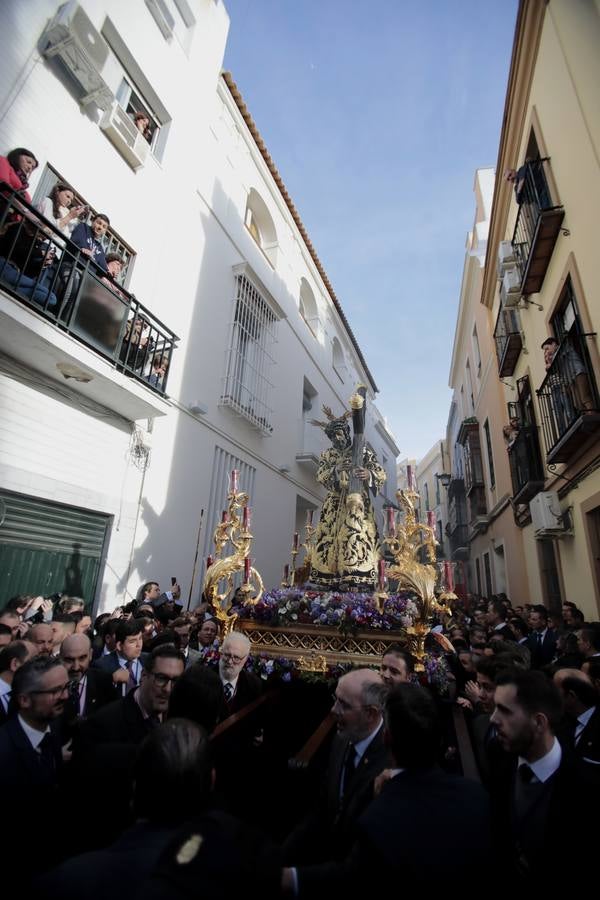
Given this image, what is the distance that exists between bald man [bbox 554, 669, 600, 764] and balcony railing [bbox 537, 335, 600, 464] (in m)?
3.86

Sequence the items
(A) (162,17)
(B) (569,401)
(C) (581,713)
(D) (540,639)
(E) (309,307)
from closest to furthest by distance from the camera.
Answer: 1. (C) (581,713)
2. (D) (540,639)
3. (B) (569,401)
4. (A) (162,17)
5. (E) (309,307)

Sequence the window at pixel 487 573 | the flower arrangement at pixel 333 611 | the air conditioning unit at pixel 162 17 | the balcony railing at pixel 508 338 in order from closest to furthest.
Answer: the flower arrangement at pixel 333 611, the air conditioning unit at pixel 162 17, the balcony railing at pixel 508 338, the window at pixel 487 573

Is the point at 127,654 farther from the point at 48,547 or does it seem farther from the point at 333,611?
the point at 48,547

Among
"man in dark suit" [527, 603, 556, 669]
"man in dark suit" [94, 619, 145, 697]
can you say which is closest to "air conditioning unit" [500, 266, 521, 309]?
"man in dark suit" [527, 603, 556, 669]

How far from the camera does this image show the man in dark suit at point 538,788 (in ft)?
5.08

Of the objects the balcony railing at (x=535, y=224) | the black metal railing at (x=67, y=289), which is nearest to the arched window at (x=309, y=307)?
the balcony railing at (x=535, y=224)

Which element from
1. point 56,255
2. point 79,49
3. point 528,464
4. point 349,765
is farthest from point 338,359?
point 349,765

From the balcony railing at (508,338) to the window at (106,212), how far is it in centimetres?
763

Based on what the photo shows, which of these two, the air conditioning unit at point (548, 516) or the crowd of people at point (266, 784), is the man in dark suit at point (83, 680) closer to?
the crowd of people at point (266, 784)

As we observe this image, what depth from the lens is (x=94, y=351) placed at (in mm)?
5770

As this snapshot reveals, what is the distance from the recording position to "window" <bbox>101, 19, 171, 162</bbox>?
7255 millimetres

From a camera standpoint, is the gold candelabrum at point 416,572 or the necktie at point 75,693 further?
the gold candelabrum at point 416,572

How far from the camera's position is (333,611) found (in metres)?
4.71

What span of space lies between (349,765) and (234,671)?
147cm
